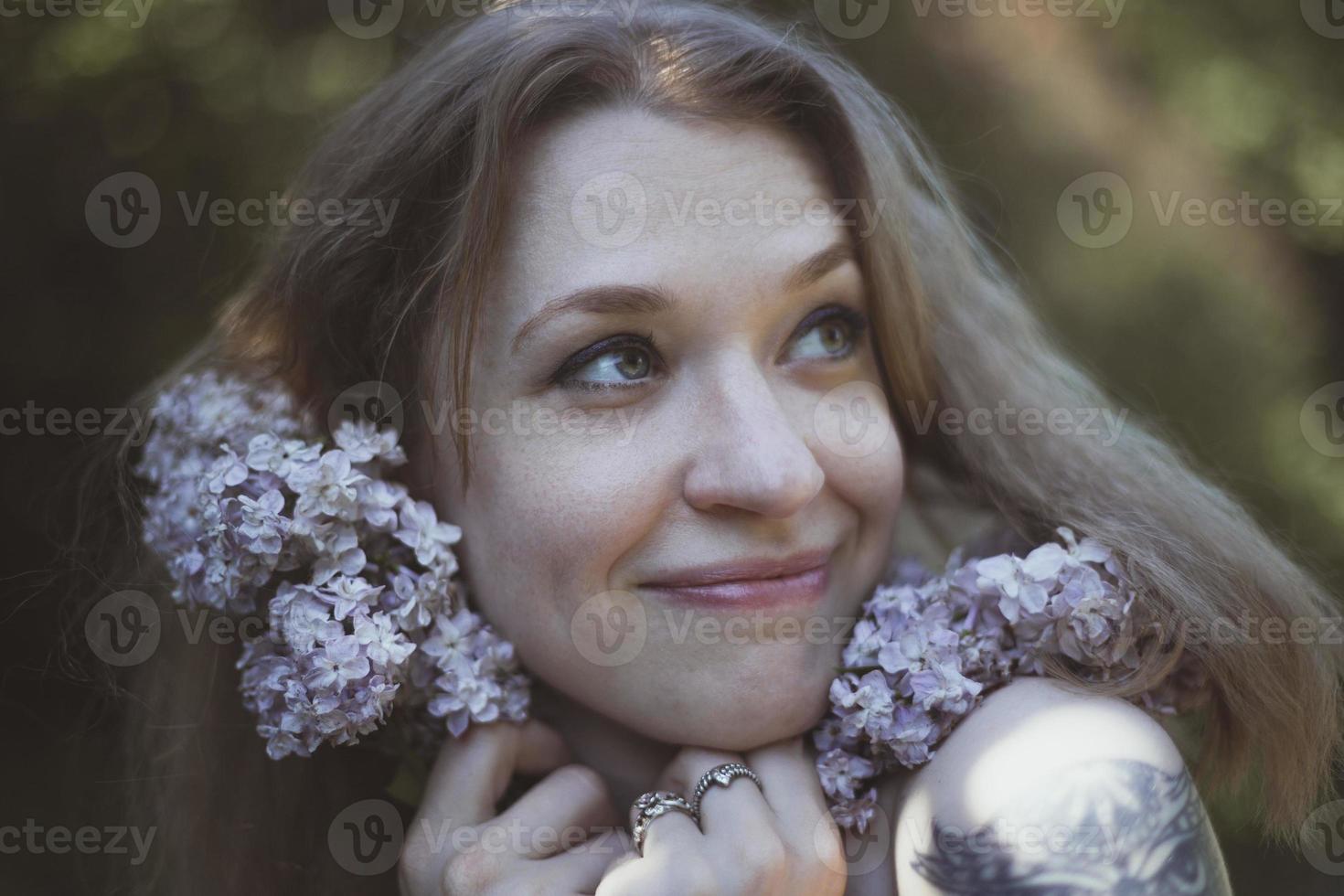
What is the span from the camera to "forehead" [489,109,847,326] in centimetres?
200

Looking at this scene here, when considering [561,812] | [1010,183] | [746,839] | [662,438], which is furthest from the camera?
[1010,183]

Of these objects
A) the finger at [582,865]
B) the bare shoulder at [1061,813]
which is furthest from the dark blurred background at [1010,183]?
the finger at [582,865]

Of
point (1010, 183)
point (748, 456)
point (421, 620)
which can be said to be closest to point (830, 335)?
point (748, 456)

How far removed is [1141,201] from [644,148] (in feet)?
7.66

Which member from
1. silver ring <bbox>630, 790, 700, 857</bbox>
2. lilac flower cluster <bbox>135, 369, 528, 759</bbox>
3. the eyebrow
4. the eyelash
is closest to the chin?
silver ring <bbox>630, 790, 700, 857</bbox>

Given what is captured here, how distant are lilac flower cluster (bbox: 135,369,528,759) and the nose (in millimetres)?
492

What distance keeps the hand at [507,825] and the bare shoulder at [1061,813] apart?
0.56 metres

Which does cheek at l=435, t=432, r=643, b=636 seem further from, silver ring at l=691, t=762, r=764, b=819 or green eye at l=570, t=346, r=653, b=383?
silver ring at l=691, t=762, r=764, b=819

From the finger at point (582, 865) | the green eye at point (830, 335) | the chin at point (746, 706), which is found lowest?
the finger at point (582, 865)

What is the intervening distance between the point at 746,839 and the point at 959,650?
18.3 inches

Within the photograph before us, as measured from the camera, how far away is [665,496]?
78.5 inches

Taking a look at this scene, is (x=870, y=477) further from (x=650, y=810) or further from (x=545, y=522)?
(x=650, y=810)

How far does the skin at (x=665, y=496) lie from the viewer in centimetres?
198

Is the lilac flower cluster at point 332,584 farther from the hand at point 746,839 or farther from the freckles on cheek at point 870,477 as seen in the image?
the freckles on cheek at point 870,477
